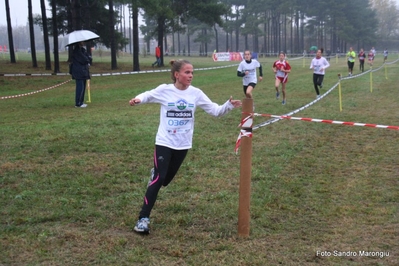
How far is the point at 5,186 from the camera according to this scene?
6.66 metres

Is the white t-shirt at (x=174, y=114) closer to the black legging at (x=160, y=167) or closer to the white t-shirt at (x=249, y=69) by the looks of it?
the black legging at (x=160, y=167)


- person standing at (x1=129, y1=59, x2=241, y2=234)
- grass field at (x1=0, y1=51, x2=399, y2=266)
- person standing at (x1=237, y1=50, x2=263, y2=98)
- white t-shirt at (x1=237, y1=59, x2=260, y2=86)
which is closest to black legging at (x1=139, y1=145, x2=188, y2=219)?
person standing at (x1=129, y1=59, x2=241, y2=234)

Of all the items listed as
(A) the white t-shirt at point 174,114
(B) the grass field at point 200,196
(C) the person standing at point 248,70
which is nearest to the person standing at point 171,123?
(A) the white t-shirt at point 174,114

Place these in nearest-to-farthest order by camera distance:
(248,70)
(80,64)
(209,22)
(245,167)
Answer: (245,167)
(80,64)
(248,70)
(209,22)

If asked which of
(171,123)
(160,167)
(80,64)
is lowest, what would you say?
(160,167)

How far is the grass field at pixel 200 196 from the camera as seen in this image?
4.52 meters

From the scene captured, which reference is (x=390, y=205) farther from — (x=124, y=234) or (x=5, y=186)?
(x=5, y=186)

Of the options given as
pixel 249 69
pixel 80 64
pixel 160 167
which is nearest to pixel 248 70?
pixel 249 69

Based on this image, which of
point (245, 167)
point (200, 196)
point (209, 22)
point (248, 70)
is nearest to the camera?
point (245, 167)

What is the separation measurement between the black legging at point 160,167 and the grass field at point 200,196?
0.34 metres

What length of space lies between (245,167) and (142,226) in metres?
1.29

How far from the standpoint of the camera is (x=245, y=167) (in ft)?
15.6

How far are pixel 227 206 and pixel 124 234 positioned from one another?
1.50 meters

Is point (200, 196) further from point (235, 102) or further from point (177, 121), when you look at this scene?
point (235, 102)
